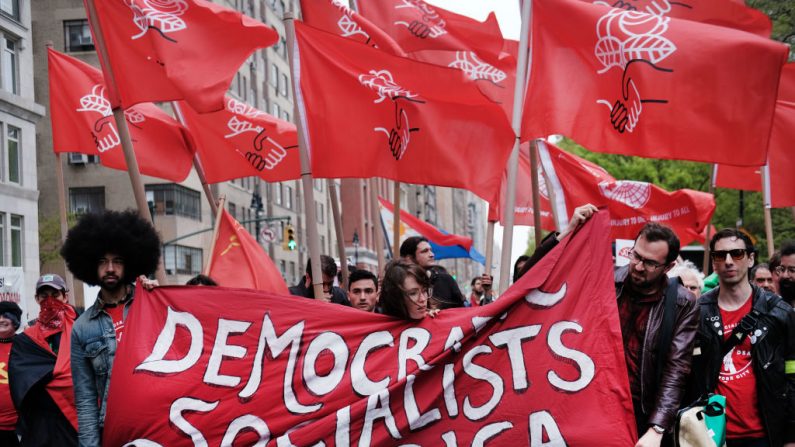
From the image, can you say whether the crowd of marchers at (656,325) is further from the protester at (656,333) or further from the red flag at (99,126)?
the red flag at (99,126)

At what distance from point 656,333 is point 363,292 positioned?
2501 mm

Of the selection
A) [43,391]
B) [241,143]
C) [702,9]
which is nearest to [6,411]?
[43,391]

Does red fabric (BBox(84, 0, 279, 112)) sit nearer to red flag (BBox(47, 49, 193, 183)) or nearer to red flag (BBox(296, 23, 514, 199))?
red flag (BBox(296, 23, 514, 199))

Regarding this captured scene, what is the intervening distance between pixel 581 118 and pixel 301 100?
→ 225 centimetres

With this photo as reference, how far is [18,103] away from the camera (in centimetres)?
3092

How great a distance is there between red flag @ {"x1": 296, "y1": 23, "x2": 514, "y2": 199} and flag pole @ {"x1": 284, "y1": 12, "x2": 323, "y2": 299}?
97 millimetres

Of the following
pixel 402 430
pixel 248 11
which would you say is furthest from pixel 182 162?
pixel 248 11

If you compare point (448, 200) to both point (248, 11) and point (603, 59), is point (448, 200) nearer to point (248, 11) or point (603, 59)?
point (248, 11)

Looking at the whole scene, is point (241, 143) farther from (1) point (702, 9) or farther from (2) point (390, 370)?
(2) point (390, 370)

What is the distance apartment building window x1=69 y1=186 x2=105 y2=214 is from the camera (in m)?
43.8

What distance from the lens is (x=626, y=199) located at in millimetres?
12359

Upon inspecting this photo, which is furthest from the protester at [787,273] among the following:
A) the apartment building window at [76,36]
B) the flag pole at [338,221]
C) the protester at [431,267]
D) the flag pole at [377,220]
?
the apartment building window at [76,36]

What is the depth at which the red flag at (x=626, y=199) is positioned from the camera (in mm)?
11211

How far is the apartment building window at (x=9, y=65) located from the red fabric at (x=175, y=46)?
2475 centimetres
